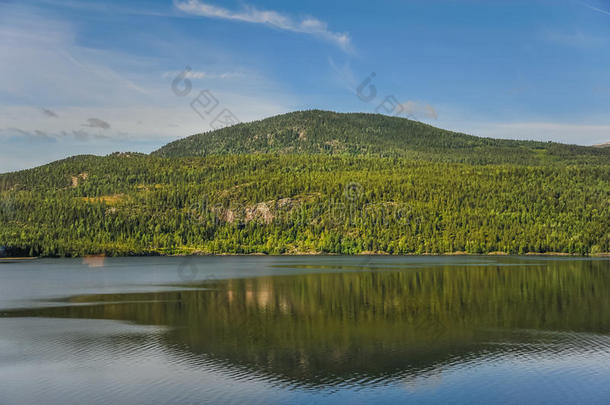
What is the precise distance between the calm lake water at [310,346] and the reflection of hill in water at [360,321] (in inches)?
7.5

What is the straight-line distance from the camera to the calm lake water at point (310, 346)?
3606 cm

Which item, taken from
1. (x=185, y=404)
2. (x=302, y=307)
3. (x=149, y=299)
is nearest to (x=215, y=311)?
(x=302, y=307)

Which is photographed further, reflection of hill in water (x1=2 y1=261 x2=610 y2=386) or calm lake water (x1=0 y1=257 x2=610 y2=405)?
reflection of hill in water (x1=2 y1=261 x2=610 y2=386)

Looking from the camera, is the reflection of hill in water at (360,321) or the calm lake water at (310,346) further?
the reflection of hill in water at (360,321)

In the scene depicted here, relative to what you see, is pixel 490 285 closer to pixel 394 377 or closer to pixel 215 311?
pixel 215 311

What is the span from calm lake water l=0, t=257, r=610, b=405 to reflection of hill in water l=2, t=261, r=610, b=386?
189 mm

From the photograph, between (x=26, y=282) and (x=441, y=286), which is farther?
(x=26, y=282)

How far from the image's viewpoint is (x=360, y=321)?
61.2m

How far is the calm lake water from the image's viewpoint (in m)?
36.1

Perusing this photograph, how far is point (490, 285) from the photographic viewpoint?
97.4 meters

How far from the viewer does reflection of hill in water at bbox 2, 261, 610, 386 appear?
43562 millimetres

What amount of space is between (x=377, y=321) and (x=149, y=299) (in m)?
36.8

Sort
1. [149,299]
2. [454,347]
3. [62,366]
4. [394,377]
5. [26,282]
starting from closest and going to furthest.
Result: [394,377] → [62,366] → [454,347] → [149,299] → [26,282]

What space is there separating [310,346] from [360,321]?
1355 cm
